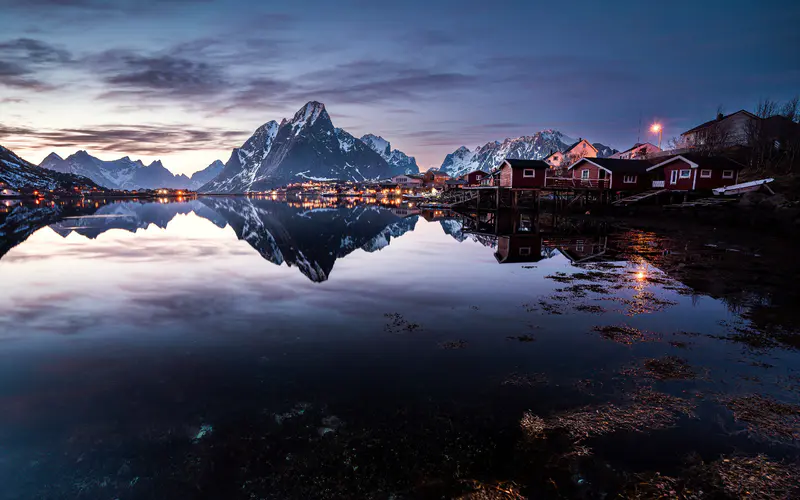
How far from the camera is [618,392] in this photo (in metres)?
9.85

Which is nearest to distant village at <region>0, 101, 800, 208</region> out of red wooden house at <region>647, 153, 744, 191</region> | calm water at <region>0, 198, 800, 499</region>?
red wooden house at <region>647, 153, 744, 191</region>

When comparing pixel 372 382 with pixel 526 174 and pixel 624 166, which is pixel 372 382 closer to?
pixel 526 174

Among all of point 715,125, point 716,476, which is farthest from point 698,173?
point 716,476

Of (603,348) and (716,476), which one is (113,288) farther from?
(716,476)

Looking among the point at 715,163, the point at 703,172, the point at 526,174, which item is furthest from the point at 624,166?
the point at 526,174

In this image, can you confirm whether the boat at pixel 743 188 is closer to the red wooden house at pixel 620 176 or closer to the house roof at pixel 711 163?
the house roof at pixel 711 163

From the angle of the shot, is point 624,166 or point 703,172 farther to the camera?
point 624,166

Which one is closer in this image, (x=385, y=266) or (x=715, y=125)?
(x=385, y=266)

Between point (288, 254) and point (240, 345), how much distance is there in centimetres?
2141

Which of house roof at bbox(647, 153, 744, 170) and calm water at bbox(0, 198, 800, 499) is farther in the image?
house roof at bbox(647, 153, 744, 170)

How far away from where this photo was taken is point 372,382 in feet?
34.6

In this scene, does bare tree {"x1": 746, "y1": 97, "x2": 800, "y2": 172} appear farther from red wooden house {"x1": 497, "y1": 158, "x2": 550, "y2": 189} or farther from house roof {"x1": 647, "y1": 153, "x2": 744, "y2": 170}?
red wooden house {"x1": 497, "y1": 158, "x2": 550, "y2": 189}

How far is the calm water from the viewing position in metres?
7.35

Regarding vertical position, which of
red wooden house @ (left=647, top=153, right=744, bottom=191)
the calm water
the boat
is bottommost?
the calm water
